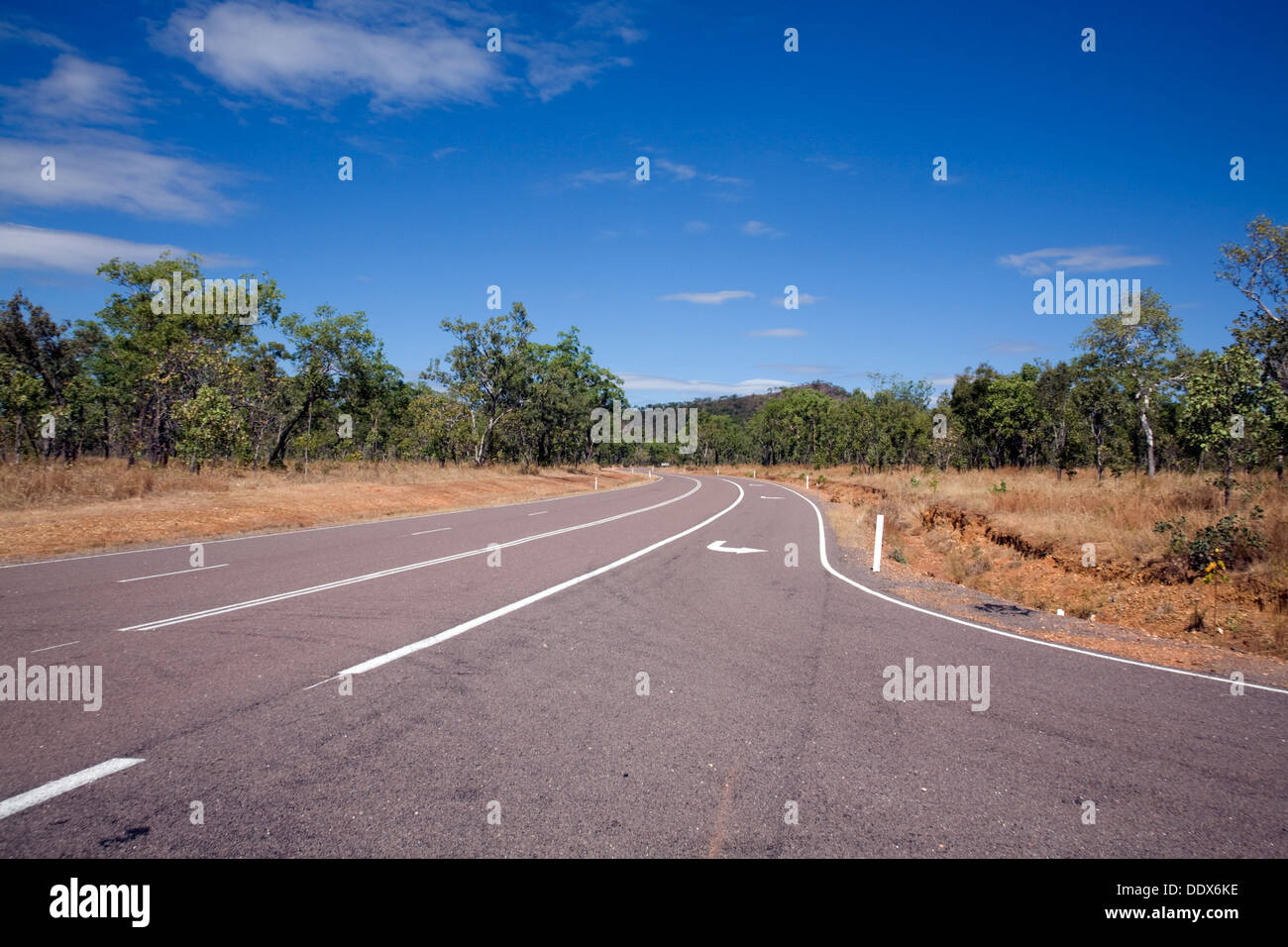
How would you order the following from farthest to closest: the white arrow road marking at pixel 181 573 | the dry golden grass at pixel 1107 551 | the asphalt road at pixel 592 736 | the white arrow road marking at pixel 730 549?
the white arrow road marking at pixel 730 549 < the white arrow road marking at pixel 181 573 < the dry golden grass at pixel 1107 551 < the asphalt road at pixel 592 736

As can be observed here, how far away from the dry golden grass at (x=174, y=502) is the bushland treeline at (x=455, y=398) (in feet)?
19.4

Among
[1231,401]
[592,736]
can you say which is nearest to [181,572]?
[592,736]

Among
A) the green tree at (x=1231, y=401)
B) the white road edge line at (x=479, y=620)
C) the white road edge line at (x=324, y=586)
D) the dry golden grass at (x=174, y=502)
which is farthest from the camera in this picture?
the dry golden grass at (x=174, y=502)

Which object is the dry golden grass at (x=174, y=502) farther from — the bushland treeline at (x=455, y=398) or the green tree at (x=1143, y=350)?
the green tree at (x=1143, y=350)

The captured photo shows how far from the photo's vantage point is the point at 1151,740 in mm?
4680

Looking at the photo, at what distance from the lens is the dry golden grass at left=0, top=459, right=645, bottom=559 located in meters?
14.5

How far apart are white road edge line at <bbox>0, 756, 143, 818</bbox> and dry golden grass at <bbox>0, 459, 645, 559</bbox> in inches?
466

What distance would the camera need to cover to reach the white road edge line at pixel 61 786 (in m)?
3.46

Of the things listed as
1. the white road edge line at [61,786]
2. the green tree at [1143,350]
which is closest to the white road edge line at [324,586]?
the white road edge line at [61,786]

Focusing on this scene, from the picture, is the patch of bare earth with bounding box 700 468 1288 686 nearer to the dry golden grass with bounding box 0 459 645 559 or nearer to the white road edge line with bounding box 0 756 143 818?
the white road edge line with bounding box 0 756 143 818

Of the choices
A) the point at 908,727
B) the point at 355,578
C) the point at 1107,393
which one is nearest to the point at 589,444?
the point at 1107,393

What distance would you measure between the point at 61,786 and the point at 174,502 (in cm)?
1869
